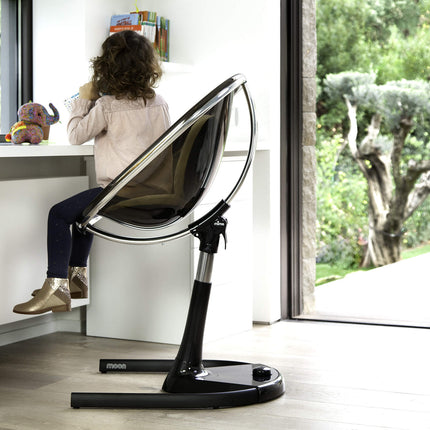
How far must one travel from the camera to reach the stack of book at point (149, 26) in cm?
353

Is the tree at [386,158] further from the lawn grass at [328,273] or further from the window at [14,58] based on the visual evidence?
the window at [14,58]

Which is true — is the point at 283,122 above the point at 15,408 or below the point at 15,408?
above

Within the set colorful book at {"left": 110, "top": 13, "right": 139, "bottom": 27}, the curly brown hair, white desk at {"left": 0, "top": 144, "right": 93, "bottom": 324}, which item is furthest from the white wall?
the curly brown hair

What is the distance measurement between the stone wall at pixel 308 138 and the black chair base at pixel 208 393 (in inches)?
51.7

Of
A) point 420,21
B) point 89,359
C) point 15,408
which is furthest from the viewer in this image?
point 420,21

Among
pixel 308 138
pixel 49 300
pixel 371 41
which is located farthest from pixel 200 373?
pixel 371 41

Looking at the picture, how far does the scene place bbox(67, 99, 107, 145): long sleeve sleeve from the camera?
8.81 feet

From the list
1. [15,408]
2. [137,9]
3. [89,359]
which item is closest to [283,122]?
[137,9]

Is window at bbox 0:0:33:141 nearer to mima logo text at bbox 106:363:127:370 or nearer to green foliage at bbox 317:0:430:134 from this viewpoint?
mima logo text at bbox 106:363:127:370

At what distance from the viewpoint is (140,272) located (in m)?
3.14

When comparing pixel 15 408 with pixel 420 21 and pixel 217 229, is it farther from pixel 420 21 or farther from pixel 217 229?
pixel 420 21

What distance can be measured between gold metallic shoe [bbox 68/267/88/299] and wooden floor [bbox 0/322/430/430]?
234 mm

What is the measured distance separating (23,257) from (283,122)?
1.33 m

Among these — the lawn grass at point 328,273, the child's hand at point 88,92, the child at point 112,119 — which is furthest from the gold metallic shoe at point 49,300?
the lawn grass at point 328,273
